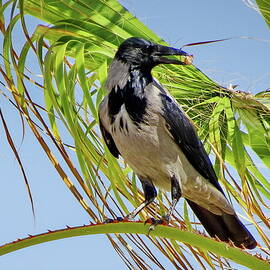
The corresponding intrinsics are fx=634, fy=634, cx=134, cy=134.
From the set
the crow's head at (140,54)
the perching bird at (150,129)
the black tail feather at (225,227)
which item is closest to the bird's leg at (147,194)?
the perching bird at (150,129)

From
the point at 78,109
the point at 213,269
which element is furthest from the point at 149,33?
the point at 213,269

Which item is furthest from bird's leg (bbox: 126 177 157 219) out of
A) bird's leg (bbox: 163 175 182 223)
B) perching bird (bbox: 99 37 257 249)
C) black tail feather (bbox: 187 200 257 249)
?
black tail feather (bbox: 187 200 257 249)

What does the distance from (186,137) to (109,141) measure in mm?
265

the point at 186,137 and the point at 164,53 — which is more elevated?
the point at 164,53

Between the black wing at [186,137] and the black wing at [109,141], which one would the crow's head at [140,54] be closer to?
the black wing at [186,137]

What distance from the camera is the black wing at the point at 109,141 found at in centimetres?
213

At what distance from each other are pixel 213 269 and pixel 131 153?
0.54 m

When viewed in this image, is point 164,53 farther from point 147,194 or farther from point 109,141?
point 147,194

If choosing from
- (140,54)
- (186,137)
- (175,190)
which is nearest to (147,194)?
(175,190)

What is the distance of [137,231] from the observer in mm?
1477

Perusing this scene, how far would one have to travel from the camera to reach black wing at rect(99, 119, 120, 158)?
6.97 ft

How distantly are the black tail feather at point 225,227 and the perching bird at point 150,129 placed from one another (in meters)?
0.14

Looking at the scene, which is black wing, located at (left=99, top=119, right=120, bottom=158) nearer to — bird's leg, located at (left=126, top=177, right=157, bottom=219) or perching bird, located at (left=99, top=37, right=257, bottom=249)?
perching bird, located at (left=99, top=37, right=257, bottom=249)

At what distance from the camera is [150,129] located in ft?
6.51
